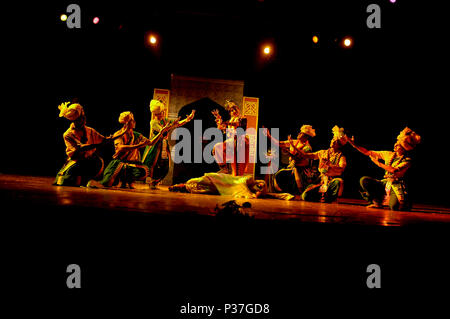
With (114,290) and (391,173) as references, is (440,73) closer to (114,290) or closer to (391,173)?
(391,173)

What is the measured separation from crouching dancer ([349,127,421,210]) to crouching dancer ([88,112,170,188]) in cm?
352

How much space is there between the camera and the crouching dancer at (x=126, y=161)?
16.7ft

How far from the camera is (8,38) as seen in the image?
6.25 meters

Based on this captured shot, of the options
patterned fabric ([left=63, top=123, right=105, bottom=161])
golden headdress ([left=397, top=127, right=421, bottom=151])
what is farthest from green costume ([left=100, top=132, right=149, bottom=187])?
golden headdress ([left=397, top=127, right=421, bottom=151])

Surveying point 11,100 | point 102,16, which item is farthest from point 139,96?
point 11,100

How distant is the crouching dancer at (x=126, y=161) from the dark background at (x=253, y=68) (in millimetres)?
2139

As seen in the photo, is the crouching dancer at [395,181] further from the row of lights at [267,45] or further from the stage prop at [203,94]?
the stage prop at [203,94]

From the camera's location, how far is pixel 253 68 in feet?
23.7

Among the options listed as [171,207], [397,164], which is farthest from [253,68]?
[171,207]

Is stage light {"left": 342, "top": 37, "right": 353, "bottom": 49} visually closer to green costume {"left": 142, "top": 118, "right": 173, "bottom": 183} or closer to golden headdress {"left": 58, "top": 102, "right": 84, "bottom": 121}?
green costume {"left": 142, "top": 118, "right": 173, "bottom": 183}

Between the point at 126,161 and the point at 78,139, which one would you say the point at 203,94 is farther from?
the point at 78,139

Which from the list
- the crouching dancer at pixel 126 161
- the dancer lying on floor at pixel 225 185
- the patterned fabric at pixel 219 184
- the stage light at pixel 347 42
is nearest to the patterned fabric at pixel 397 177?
the dancer lying on floor at pixel 225 185

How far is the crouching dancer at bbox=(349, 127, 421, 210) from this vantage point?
4.64 metres

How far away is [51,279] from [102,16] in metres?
5.48
